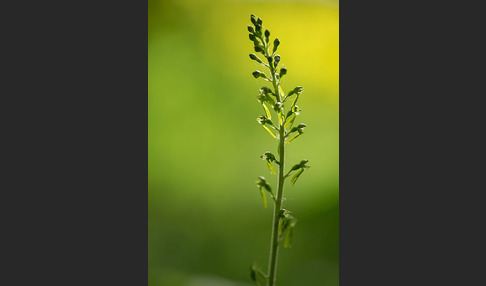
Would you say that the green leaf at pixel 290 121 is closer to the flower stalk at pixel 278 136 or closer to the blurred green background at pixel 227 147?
the flower stalk at pixel 278 136

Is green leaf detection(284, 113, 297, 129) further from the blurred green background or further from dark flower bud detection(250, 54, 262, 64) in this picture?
the blurred green background

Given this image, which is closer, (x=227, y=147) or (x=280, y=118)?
(x=280, y=118)

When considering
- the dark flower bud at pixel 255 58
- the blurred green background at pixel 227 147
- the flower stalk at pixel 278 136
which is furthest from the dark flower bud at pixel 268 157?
the blurred green background at pixel 227 147

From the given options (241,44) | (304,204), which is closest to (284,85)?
(241,44)

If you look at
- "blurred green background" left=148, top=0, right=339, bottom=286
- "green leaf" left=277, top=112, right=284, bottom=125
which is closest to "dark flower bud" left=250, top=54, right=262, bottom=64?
"green leaf" left=277, top=112, right=284, bottom=125

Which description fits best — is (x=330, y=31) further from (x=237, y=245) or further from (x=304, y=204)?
(x=237, y=245)

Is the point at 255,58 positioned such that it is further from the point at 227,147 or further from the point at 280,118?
the point at 227,147

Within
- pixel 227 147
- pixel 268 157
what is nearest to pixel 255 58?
pixel 268 157

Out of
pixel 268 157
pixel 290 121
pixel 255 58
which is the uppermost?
pixel 255 58
